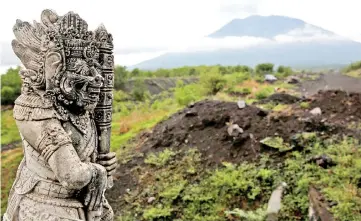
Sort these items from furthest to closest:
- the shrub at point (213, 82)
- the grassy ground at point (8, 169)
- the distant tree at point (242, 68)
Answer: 1. the distant tree at point (242, 68)
2. the shrub at point (213, 82)
3. the grassy ground at point (8, 169)

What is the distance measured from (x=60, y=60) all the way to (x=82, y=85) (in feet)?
0.69

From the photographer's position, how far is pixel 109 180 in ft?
10.2

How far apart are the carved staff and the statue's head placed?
9 centimetres

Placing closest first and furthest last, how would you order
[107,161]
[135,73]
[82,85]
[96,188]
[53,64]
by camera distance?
1. [53,64]
2. [82,85]
3. [96,188]
4. [107,161]
5. [135,73]

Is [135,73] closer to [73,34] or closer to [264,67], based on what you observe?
[264,67]

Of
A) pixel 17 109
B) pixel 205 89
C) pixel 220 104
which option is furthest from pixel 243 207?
pixel 205 89

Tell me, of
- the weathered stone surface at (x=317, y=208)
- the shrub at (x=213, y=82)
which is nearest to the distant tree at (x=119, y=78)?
the shrub at (x=213, y=82)

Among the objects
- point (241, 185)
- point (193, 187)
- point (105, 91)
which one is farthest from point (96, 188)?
point (193, 187)

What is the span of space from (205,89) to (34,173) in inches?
513

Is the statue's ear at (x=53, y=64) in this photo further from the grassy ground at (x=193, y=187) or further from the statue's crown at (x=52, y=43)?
the grassy ground at (x=193, y=187)

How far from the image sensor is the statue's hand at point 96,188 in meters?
2.86

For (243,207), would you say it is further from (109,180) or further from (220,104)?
(109,180)

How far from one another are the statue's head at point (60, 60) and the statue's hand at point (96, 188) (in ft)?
1.38

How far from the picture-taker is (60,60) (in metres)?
2.63
